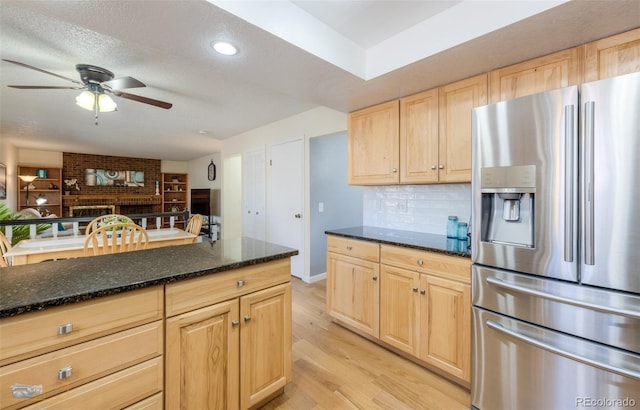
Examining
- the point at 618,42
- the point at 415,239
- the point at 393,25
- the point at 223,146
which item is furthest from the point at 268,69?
the point at 223,146

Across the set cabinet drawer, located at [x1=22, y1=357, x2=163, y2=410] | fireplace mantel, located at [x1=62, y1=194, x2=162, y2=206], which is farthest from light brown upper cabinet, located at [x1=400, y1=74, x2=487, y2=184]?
fireplace mantel, located at [x1=62, y1=194, x2=162, y2=206]

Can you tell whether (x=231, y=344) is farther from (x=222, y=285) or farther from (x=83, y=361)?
(x=83, y=361)

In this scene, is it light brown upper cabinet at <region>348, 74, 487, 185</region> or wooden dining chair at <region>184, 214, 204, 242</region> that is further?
wooden dining chair at <region>184, 214, 204, 242</region>

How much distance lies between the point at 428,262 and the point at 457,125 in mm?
Answer: 1040

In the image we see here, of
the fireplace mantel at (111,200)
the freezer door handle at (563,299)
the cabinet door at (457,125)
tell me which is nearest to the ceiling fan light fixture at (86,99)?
the cabinet door at (457,125)

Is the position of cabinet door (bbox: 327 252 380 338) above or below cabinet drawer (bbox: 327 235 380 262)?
below

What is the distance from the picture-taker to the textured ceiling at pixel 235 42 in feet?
4.38

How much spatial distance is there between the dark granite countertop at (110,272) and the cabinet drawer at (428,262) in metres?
0.84

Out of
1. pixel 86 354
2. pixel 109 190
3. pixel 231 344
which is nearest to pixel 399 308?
pixel 231 344

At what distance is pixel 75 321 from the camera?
94cm

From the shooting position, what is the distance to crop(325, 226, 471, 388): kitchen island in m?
1.73

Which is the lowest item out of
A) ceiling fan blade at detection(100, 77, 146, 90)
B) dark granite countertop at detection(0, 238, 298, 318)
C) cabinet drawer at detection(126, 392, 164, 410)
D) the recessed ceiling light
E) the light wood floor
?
the light wood floor

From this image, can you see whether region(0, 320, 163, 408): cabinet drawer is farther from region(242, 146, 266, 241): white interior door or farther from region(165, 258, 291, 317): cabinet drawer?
region(242, 146, 266, 241): white interior door

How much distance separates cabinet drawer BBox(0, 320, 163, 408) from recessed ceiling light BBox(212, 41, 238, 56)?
4.98ft
